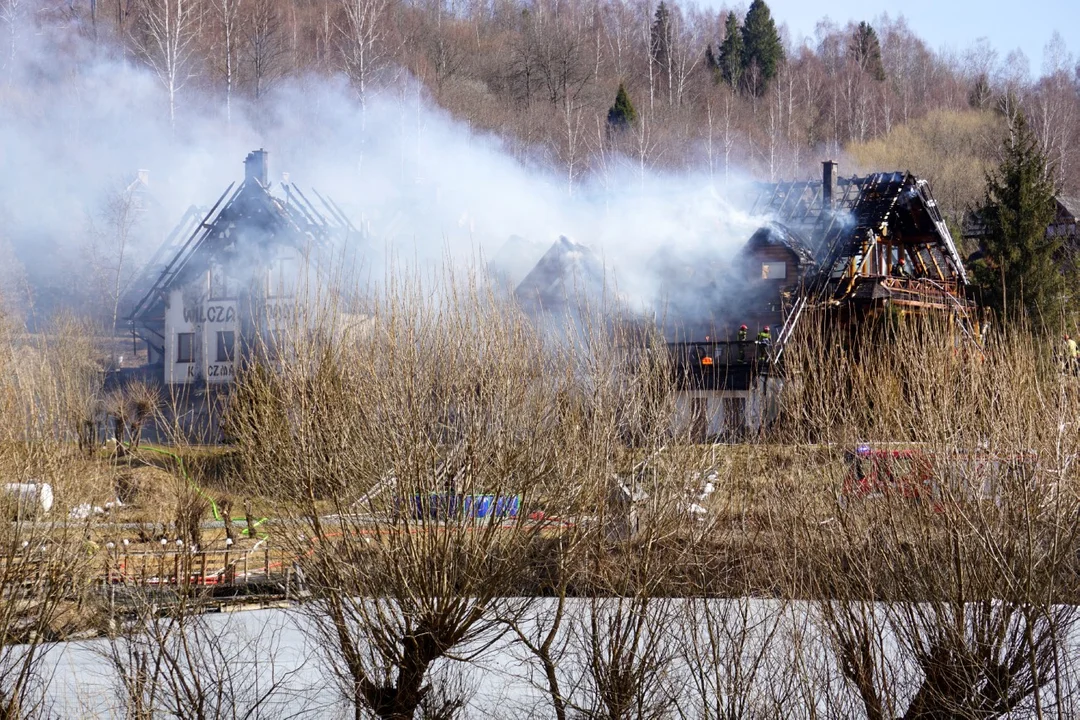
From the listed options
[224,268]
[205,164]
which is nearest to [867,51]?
[205,164]

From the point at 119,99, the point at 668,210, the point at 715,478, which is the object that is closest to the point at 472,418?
the point at 715,478

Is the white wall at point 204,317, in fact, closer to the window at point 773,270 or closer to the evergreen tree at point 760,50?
the window at point 773,270

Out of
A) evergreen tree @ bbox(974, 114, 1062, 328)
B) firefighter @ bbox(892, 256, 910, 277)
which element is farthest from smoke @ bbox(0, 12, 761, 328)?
evergreen tree @ bbox(974, 114, 1062, 328)

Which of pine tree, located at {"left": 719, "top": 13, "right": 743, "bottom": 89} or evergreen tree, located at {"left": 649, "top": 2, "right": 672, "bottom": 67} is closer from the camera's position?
evergreen tree, located at {"left": 649, "top": 2, "right": 672, "bottom": 67}

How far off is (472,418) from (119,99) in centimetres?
4506

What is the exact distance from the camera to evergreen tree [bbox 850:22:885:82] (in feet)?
239

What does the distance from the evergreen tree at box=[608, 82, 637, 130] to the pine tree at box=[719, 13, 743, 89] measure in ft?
36.5

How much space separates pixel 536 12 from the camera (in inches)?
2606

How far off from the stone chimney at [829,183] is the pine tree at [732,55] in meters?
28.3

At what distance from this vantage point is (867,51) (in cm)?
7475

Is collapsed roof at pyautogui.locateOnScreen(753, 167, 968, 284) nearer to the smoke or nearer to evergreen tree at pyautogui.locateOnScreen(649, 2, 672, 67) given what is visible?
the smoke

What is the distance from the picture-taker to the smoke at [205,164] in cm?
4681

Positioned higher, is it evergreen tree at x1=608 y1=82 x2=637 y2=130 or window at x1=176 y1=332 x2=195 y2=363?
evergreen tree at x1=608 y1=82 x2=637 y2=130

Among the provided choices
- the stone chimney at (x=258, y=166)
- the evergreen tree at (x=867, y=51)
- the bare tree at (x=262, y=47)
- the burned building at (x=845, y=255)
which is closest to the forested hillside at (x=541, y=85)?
the bare tree at (x=262, y=47)
